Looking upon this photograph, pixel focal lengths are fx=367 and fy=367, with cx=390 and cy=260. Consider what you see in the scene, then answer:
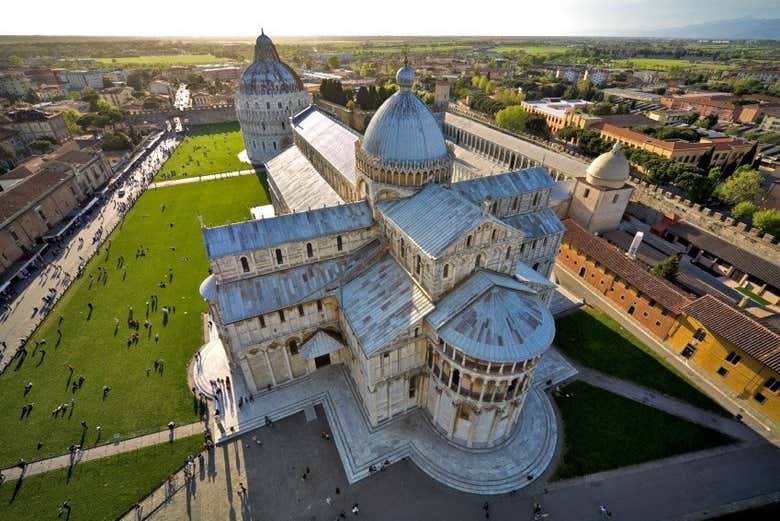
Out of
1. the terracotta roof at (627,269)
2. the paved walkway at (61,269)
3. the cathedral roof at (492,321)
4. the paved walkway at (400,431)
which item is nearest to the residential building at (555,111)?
the terracotta roof at (627,269)

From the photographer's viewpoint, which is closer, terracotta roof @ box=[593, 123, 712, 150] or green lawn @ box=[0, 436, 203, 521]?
green lawn @ box=[0, 436, 203, 521]

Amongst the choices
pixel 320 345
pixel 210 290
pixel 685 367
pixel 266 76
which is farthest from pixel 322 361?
pixel 266 76

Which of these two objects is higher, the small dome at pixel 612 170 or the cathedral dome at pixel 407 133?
the cathedral dome at pixel 407 133

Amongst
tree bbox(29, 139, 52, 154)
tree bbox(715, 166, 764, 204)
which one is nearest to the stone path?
tree bbox(715, 166, 764, 204)

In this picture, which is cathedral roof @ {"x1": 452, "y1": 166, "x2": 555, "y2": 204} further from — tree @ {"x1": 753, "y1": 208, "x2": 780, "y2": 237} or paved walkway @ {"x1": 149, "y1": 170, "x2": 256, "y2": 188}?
paved walkway @ {"x1": 149, "y1": 170, "x2": 256, "y2": 188}

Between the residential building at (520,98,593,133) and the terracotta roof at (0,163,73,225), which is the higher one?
the terracotta roof at (0,163,73,225)

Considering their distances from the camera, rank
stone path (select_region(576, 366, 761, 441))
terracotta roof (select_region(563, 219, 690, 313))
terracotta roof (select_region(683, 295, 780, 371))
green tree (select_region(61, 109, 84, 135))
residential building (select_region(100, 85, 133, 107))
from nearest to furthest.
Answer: stone path (select_region(576, 366, 761, 441))
terracotta roof (select_region(683, 295, 780, 371))
terracotta roof (select_region(563, 219, 690, 313))
green tree (select_region(61, 109, 84, 135))
residential building (select_region(100, 85, 133, 107))

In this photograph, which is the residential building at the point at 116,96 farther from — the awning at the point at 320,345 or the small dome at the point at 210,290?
the awning at the point at 320,345

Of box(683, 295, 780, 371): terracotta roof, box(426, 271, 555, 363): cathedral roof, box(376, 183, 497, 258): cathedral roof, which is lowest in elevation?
box(683, 295, 780, 371): terracotta roof
